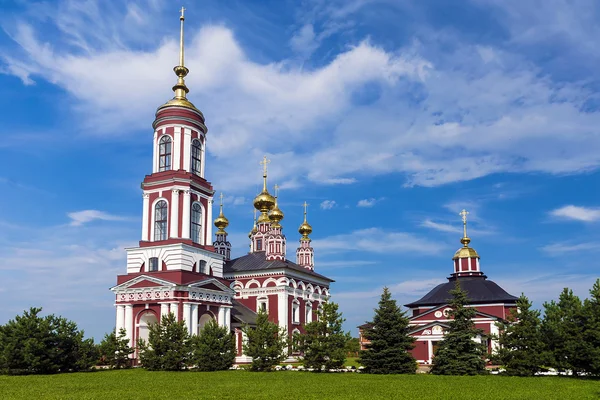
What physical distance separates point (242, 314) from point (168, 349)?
12.4m

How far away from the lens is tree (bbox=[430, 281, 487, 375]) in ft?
86.2

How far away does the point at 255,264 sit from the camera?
46.0 meters

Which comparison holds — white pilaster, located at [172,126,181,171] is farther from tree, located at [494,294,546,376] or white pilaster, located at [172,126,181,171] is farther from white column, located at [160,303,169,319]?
tree, located at [494,294,546,376]

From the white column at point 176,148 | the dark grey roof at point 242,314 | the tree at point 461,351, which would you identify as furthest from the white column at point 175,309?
the tree at point 461,351

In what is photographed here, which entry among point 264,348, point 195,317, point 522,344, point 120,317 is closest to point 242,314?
point 195,317

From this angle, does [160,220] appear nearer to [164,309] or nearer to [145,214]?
[145,214]

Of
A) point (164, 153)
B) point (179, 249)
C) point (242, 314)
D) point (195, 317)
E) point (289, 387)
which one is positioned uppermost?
point (164, 153)

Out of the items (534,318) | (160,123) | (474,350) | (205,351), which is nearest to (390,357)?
(474,350)

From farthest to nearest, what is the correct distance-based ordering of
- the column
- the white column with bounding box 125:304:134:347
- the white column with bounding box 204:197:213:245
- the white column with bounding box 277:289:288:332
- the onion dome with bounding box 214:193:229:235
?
the onion dome with bounding box 214:193:229:235 < the white column with bounding box 277:289:288:332 < the white column with bounding box 204:197:213:245 < the white column with bounding box 125:304:134:347 < the column

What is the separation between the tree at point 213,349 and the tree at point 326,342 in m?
3.84

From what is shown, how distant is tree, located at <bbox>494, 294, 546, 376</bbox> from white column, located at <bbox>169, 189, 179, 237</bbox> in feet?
62.9

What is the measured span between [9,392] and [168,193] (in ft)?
62.8

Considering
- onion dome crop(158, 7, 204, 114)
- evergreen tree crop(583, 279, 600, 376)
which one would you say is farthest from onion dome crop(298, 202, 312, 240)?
evergreen tree crop(583, 279, 600, 376)

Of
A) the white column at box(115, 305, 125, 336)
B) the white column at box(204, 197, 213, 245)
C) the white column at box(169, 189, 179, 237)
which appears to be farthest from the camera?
the white column at box(204, 197, 213, 245)
